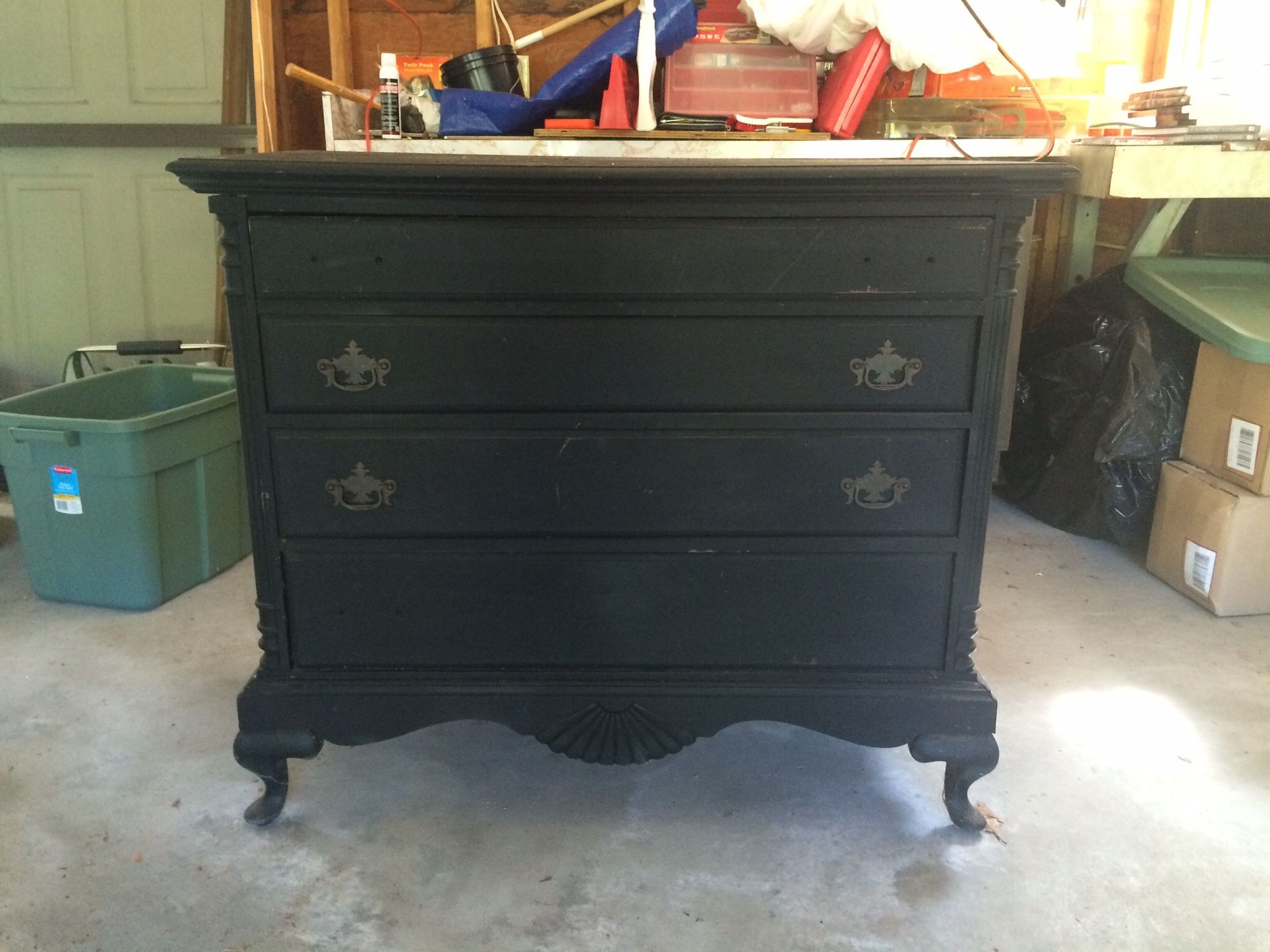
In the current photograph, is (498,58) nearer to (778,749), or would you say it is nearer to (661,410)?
(661,410)

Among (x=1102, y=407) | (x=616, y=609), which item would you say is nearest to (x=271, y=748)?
(x=616, y=609)

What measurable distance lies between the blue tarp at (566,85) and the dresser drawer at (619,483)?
0.82 m

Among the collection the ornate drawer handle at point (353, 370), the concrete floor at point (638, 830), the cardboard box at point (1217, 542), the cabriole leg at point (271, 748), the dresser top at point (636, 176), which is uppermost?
the dresser top at point (636, 176)

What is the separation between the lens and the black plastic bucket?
1.96m

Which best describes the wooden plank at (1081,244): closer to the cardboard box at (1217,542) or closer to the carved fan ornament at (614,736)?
the cardboard box at (1217,542)

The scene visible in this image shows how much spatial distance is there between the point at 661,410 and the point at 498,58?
0.99 metres

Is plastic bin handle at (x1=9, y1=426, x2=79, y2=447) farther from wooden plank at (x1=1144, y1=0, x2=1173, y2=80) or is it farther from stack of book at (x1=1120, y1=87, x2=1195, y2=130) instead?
wooden plank at (x1=1144, y1=0, x2=1173, y2=80)

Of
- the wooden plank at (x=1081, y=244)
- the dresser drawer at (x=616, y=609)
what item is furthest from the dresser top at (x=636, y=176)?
the wooden plank at (x=1081, y=244)

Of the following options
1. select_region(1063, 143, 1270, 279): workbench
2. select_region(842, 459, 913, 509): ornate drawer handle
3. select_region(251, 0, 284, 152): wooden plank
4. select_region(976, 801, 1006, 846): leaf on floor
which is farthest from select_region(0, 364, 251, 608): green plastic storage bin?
select_region(1063, 143, 1270, 279): workbench

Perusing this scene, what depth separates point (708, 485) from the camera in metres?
1.37

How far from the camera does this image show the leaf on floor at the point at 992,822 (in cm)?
149

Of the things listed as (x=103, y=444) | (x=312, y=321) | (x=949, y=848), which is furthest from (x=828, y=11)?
(x=103, y=444)

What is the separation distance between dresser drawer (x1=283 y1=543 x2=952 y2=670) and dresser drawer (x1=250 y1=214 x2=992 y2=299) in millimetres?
362

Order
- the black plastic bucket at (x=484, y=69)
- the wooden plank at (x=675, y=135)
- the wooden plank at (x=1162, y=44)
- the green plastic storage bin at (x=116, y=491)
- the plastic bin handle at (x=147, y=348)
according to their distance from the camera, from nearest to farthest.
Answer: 1. the wooden plank at (x=675, y=135)
2. the black plastic bucket at (x=484, y=69)
3. the green plastic storage bin at (x=116, y=491)
4. the plastic bin handle at (x=147, y=348)
5. the wooden plank at (x=1162, y=44)
